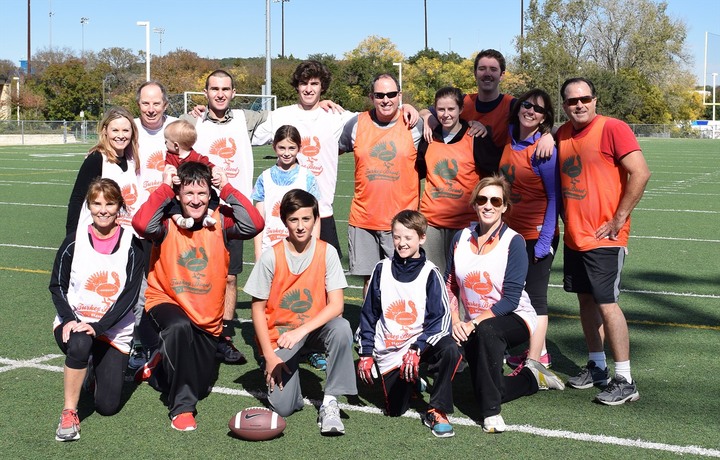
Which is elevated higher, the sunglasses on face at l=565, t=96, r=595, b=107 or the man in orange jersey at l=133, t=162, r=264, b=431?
the sunglasses on face at l=565, t=96, r=595, b=107

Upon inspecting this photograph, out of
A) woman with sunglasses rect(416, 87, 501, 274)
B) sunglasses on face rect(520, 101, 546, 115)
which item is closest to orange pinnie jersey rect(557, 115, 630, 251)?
sunglasses on face rect(520, 101, 546, 115)

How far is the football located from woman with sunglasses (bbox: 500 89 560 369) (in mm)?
1809

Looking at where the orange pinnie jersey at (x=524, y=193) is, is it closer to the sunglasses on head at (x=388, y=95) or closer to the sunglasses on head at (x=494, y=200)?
the sunglasses on head at (x=494, y=200)

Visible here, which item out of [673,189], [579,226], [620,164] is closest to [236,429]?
[579,226]

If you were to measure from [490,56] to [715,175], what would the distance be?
20.7 meters

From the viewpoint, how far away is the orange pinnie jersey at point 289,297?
16.1 ft

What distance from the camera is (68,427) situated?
4.40 m

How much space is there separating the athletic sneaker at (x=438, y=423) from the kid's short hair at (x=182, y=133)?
2.41 meters

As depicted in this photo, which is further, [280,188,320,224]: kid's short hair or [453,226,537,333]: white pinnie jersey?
[453,226,537,333]: white pinnie jersey

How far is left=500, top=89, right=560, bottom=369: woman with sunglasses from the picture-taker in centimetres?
532

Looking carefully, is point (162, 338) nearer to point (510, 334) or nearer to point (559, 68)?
point (510, 334)

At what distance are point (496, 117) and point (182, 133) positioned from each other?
2198 mm

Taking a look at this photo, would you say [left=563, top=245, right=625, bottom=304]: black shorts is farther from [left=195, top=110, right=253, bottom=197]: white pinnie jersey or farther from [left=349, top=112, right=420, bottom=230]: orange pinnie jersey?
[left=195, top=110, right=253, bottom=197]: white pinnie jersey

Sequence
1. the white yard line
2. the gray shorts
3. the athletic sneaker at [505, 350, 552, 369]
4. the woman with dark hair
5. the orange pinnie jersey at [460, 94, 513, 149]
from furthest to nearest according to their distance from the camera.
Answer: the gray shorts < the orange pinnie jersey at [460, 94, 513, 149] < the athletic sneaker at [505, 350, 552, 369] < the woman with dark hair < the white yard line
